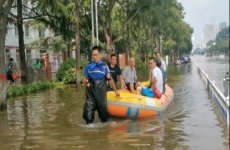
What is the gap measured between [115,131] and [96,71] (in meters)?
1.38

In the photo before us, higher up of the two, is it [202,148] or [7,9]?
[7,9]

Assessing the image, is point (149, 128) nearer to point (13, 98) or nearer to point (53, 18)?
point (13, 98)

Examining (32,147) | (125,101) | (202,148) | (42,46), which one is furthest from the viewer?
(42,46)

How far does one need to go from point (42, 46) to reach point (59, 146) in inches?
1192

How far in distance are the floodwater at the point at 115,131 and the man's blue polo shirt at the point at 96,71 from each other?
45.0 inches

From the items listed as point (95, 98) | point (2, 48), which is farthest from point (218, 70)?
point (95, 98)

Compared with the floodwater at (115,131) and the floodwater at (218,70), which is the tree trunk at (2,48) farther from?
the floodwater at (218,70)

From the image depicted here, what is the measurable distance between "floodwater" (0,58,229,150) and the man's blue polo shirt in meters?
1.14

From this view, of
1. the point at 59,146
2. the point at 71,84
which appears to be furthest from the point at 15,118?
the point at 71,84

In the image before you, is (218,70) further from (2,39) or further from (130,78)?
(2,39)

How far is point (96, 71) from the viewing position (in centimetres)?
809

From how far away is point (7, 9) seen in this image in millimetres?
11062

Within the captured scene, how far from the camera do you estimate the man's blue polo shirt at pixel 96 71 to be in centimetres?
808

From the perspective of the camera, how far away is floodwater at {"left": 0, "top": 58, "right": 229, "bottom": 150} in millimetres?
6539
